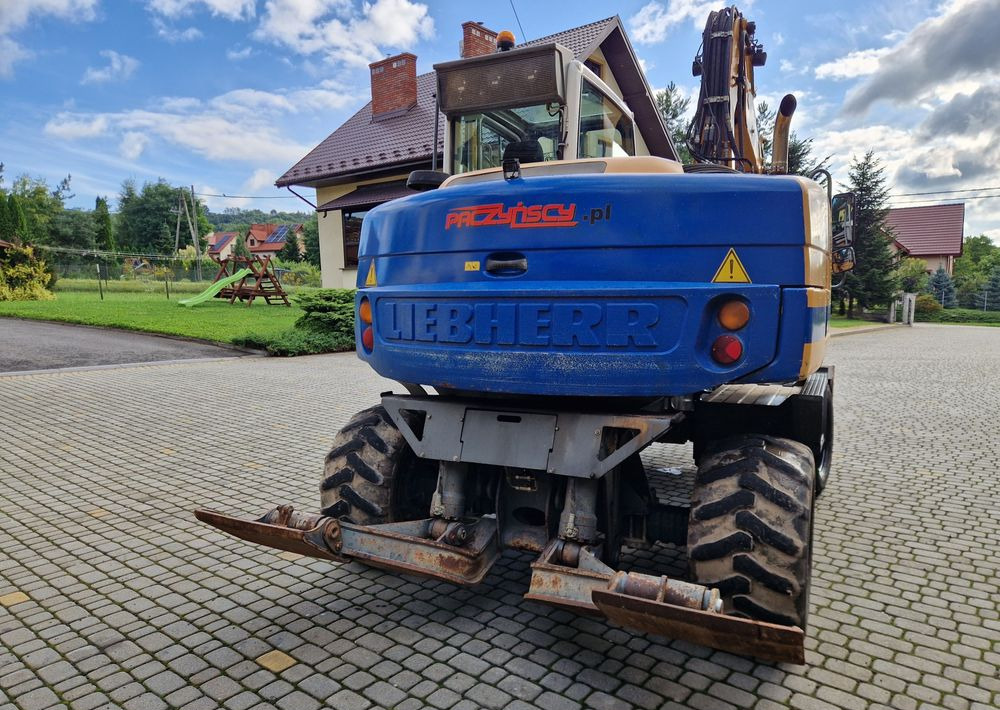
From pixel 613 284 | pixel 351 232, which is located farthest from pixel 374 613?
pixel 351 232

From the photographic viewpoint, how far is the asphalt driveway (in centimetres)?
1184

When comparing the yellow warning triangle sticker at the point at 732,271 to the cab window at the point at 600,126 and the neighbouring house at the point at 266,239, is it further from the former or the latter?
the neighbouring house at the point at 266,239

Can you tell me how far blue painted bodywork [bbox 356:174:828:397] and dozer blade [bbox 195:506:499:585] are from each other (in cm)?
69

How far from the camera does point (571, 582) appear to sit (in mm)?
2590

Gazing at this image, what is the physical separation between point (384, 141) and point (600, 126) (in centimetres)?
1939

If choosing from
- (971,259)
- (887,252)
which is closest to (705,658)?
(887,252)

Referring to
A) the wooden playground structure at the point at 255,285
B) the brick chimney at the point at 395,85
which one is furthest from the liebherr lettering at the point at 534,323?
the wooden playground structure at the point at 255,285

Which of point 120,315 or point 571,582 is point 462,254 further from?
point 120,315

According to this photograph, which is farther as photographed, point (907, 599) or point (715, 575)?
point (907, 599)

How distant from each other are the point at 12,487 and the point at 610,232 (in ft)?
16.3

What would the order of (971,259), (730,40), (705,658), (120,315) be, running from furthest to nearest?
(971,259), (120,315), (730,40), (705,658)

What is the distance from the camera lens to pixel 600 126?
404 centimetres

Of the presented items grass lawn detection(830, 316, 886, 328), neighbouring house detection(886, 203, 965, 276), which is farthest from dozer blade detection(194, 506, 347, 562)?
neighbouring house detection(886, 203, 965, 276)

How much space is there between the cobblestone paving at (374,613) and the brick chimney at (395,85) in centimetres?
1978
